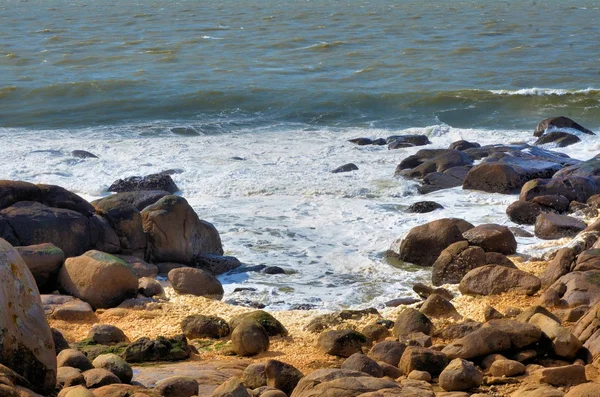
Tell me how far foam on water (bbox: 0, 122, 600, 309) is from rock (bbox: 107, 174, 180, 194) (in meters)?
0.29

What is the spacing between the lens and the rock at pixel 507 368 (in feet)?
26.0

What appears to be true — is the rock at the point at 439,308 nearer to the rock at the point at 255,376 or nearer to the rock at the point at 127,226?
the rock at the point at 255,376

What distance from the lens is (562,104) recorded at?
26922 mm

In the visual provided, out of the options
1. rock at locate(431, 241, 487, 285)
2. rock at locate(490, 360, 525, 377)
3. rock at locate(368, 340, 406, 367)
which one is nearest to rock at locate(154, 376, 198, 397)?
rock at locate(368, 340, 406, 367)

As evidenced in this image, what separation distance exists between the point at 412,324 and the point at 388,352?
1.03 meters

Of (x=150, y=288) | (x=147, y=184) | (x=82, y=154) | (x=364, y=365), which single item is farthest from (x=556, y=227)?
(x=82, y=154)

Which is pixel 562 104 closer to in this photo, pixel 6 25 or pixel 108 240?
pixel 108 240

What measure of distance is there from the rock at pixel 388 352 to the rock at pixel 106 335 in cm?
Result: 253

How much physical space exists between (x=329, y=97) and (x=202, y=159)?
27.2ft

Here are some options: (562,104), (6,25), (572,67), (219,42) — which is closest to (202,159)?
(562,104)

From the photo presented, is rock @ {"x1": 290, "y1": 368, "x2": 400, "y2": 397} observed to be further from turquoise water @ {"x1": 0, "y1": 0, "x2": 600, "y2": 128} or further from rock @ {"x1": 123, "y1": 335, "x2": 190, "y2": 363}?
turquoise water @ {"x1": 0, "y1": 0, "x2": 600, "y2": 128}

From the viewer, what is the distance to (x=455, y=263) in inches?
471

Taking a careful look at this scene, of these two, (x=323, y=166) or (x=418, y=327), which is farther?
(x=323, y=166)

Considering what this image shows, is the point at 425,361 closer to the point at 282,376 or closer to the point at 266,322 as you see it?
the point at 282,376
